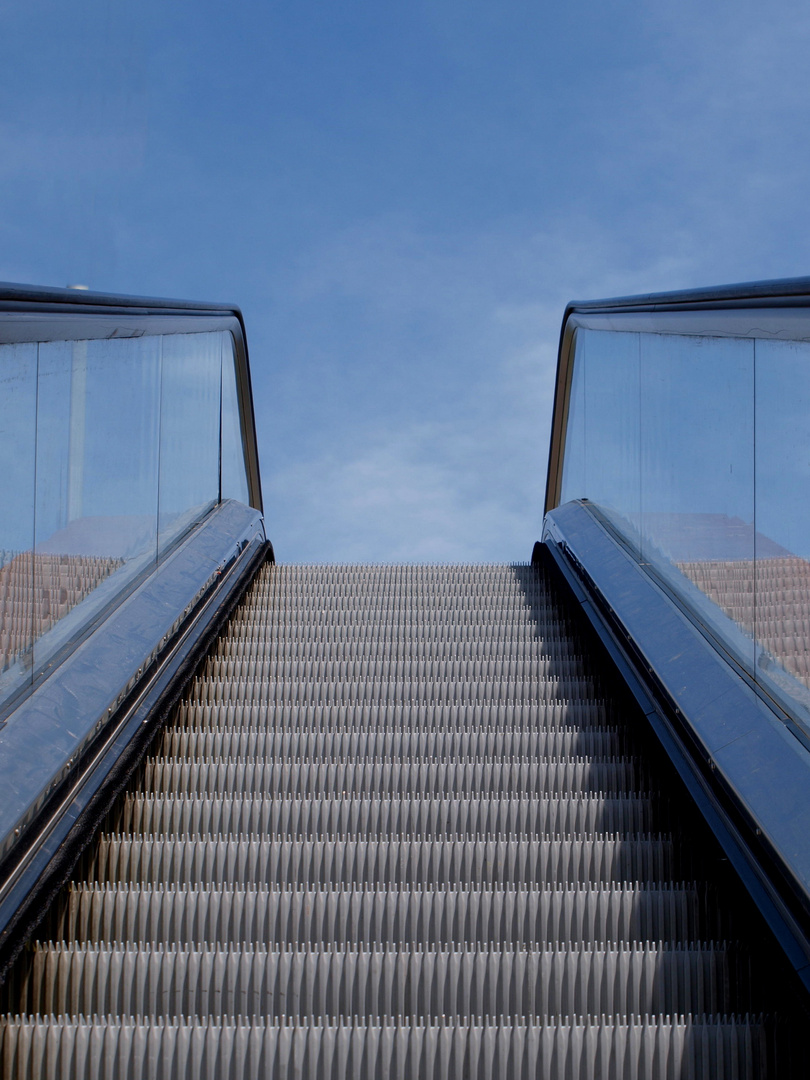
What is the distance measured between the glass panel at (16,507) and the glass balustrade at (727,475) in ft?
6.23

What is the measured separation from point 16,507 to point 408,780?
4.64ft

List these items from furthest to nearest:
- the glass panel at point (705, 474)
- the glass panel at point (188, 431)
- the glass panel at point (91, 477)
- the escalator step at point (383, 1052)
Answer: the glass panel at point (188, 431)
the glass panel at point (705, 474)
the glass panel at point (91, 477)
the escalator step at point (383, 1052)

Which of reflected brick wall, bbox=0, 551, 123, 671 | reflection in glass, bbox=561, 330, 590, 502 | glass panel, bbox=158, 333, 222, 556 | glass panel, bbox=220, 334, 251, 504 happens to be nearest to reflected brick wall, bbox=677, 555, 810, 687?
reflected brick wall, bbox=0, 551, 123, 671

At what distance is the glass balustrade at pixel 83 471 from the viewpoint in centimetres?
256

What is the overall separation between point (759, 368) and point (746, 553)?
20.7 inches

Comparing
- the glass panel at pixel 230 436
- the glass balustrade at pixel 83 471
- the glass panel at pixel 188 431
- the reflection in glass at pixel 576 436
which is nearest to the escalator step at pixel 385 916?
the glass balustrade at pixel 83 471

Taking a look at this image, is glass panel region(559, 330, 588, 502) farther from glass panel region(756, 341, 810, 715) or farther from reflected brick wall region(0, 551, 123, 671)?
reflected brick wall region(0, 551, 123, 671)

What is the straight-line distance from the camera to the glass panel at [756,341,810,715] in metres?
2.48

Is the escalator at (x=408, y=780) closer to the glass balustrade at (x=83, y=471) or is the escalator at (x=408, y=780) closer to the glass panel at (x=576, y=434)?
the glass balustrade at (x=83, y=471)

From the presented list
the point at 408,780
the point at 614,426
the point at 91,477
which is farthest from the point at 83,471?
the point at 614,426

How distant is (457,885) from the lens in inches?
102

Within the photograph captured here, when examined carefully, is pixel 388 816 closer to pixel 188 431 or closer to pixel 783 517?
pixel 783 517

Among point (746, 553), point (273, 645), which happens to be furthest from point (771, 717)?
point (273, 645)

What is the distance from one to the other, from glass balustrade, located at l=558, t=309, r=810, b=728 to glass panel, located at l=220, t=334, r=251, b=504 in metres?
2.65
